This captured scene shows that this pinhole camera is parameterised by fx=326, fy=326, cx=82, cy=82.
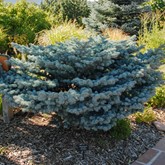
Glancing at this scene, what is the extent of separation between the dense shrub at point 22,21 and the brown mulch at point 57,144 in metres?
3.60

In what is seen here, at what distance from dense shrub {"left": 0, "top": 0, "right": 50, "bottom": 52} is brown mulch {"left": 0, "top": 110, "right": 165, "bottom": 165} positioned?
3599mm

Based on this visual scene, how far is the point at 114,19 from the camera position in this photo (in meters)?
9.59

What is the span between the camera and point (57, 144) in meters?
3.47

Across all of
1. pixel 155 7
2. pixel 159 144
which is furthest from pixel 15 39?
pixel 155 7

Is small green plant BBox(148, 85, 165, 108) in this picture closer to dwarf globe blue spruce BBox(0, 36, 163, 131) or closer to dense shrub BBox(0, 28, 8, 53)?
dwarf globe blue spruce BBox(0, 36, 163, 131)

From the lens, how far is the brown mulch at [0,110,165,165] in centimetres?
325

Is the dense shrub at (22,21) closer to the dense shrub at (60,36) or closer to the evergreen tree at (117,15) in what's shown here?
the dense shrub at (60,36)

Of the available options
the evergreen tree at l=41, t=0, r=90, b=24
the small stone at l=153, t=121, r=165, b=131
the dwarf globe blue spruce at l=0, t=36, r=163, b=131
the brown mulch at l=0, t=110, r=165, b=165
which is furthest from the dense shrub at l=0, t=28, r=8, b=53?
the evergreen tree at l=41, t=0, r=90, b=24

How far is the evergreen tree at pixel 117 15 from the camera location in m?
9.52

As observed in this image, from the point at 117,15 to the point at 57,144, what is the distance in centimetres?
689

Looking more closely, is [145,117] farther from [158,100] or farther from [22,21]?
[22,21]

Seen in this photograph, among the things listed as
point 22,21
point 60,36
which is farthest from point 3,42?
point 60,36

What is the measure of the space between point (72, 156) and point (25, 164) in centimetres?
48

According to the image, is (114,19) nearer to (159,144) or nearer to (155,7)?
(155,7)
